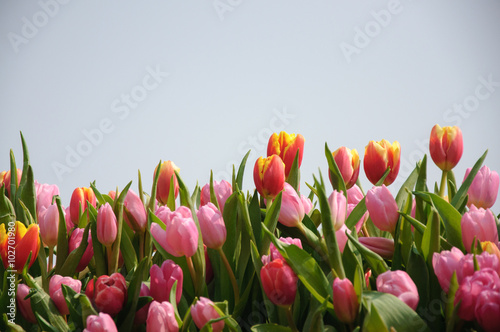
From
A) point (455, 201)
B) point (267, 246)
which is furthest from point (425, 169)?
point (267, 246)

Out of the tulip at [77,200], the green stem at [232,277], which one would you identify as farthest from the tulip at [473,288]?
the tulip at [77,200]

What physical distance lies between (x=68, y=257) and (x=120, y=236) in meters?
0.12

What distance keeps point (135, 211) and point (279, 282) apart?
38 centimetres

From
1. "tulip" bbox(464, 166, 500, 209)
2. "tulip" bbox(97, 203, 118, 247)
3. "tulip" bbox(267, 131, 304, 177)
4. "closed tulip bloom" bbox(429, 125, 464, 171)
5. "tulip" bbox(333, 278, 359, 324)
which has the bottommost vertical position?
"tulip" bbox(333, 278, 359, 324)

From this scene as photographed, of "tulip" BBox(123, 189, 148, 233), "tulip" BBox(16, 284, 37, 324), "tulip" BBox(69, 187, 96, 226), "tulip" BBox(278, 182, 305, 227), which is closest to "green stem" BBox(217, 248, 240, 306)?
"tulip" BBox(278, 182, 305, 227)

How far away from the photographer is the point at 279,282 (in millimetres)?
646

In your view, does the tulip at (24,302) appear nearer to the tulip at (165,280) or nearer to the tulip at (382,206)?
A: the tulip at (165,280)

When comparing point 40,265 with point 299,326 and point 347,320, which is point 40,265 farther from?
point 347,320

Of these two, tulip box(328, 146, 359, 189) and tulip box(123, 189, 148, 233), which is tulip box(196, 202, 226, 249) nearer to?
tulip box(123, 189, 148, 233)

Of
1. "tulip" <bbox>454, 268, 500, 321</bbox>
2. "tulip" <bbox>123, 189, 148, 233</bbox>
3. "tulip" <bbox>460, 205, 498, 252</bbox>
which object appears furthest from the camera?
"tulip" <bbox>123, 189, 148, 233</bbox>

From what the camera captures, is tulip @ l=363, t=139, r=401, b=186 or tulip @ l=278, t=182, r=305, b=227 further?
tulip @ l=363, t=139, r=401, b=186

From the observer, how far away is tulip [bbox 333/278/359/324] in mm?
601

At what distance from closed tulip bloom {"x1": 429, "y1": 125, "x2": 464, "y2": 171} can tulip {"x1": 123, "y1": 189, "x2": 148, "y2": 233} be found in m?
0.62

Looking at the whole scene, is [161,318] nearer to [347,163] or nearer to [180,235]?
[180,235]
